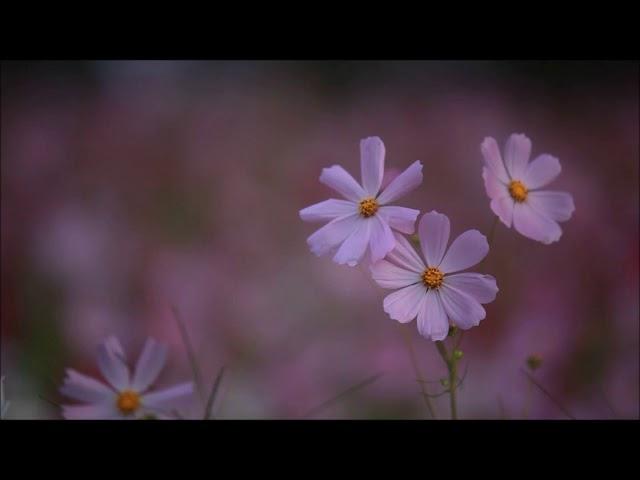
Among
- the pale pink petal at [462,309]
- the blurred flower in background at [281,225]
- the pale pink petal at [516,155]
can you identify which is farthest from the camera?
the blurred flower in background at [281,225]

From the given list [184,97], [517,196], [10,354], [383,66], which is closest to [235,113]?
[184,97]

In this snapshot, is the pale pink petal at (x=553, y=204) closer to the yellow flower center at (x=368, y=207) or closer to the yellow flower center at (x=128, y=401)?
the yellow flower center at (x=368, y=207)

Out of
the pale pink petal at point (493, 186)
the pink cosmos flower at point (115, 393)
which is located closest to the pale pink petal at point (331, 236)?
the pale pink petal at point (493, 186)

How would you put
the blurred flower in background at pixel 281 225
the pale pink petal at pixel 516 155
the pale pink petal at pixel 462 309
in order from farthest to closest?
the blurred flower in background at pixel 281 225
the pale pink petal at pixel 516 155
the pale pink petal at pixel 462 309

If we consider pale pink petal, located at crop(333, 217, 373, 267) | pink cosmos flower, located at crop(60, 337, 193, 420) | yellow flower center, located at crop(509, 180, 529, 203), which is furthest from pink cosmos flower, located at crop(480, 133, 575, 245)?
pink cosmos flower, located at crop(60, 337, 193, 420)

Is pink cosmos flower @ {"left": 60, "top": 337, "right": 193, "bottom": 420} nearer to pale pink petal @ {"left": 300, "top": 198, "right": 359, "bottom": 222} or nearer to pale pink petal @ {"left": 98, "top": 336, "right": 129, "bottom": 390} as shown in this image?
pale pink petal @ {"left": 98, "top": 336, "right": 129, "bottom": 390}
